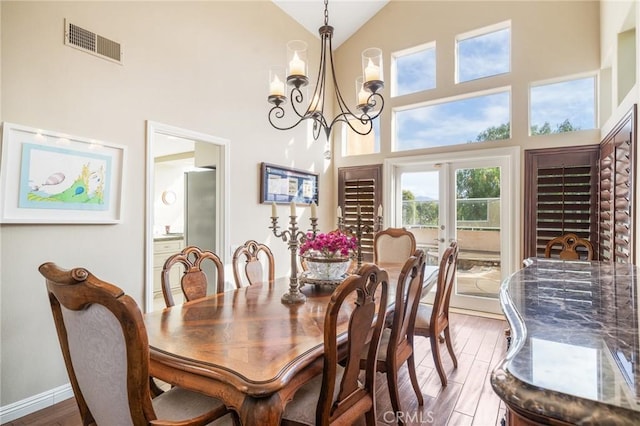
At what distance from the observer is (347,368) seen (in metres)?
1.43

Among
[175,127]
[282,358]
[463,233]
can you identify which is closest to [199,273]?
[282,358]

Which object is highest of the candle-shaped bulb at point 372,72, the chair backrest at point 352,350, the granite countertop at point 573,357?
the candle-shaped bulb at point 372,72

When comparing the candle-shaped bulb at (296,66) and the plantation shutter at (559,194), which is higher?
the candle-shaped bulb at (296,66)

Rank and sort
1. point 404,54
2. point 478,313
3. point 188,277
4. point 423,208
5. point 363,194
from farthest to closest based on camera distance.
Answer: point 363,194, point 404,54, point 423,208, point 478,313, point 188,277

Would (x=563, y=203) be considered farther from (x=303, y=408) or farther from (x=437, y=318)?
(x=303, y=408)

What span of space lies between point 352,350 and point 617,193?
283cm

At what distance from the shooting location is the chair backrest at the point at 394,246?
385 cm

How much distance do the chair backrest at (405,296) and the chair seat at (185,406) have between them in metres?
0.94

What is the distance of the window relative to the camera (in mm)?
4234

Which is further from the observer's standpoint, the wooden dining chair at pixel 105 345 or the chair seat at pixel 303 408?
the chair seat at pixel 303 408

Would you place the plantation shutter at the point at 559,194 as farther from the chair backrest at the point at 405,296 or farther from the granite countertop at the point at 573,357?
the granite countertop at the point at 573,357

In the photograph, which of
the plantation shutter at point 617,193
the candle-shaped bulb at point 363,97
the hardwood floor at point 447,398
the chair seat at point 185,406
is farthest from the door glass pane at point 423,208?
the chair seat at point 185,406

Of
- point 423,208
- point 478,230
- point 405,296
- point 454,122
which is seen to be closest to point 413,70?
point 454,122

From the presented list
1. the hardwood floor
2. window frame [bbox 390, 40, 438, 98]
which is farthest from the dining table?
window frame [bbox 390, 40, 438, 98]
